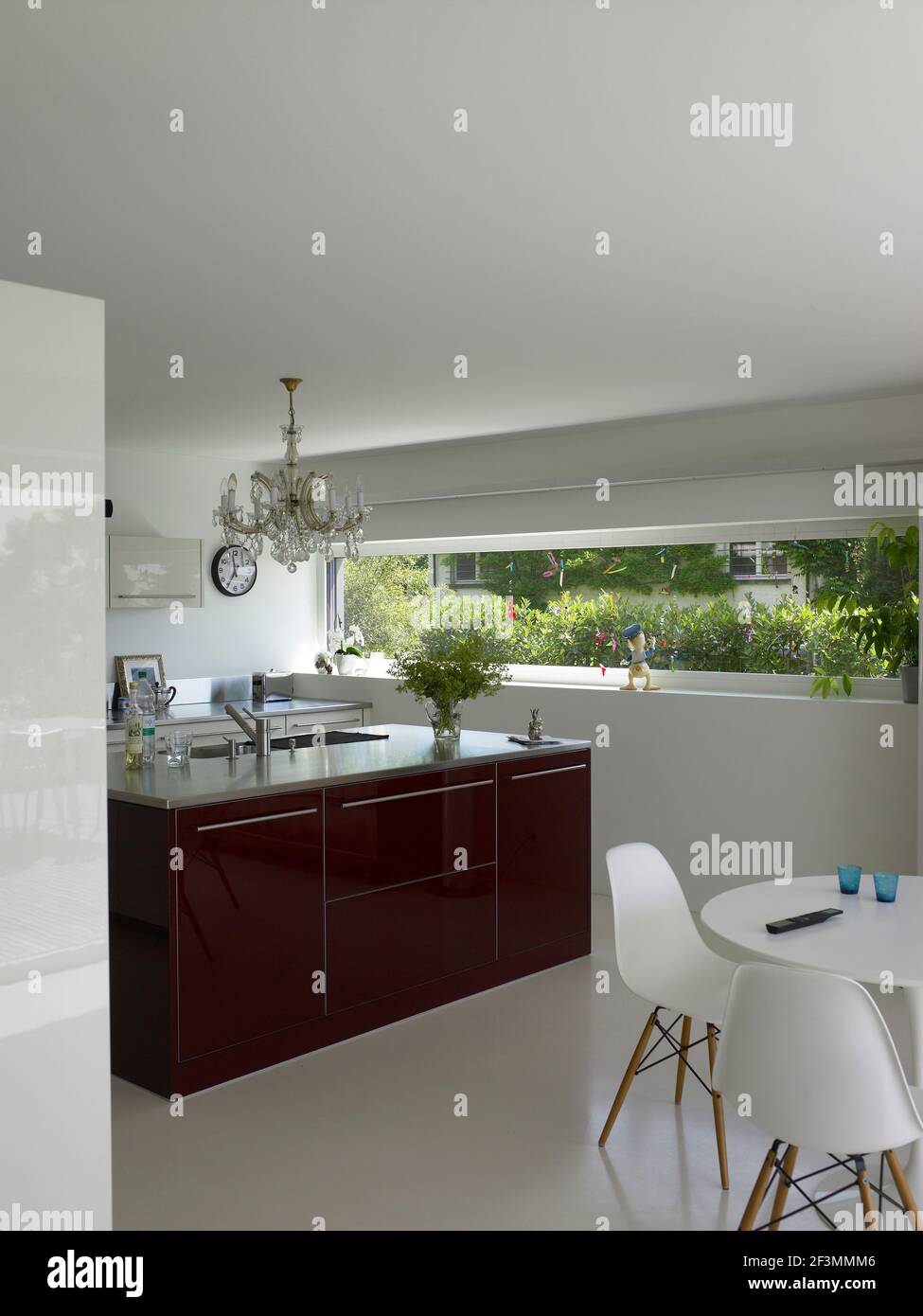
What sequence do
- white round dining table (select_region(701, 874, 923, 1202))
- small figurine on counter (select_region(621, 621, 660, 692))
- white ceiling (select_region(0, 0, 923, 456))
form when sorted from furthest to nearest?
small figurine on counter (select_region(621, 621, 660, 692))
white round dining table (select_region(701, 874, 923, 1202))
white ceiling (select_region(0, 0, 923, 456))

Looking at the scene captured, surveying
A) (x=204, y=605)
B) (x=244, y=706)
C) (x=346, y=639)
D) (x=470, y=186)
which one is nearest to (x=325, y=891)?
(x=470, y=186)

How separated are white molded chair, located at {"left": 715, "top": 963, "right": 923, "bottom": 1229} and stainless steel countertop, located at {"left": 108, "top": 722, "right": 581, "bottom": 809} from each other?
201 centimetres

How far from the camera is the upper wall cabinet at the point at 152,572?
6.79m

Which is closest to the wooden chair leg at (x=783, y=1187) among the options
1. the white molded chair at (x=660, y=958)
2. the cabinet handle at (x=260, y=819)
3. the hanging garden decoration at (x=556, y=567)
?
the white molded chair at (x=660, y=958)

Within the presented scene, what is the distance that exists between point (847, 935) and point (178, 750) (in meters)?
2.55

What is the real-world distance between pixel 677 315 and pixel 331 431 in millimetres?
2969

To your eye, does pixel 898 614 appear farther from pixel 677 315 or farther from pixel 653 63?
pixel 653 63

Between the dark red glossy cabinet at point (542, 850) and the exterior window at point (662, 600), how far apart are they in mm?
1489

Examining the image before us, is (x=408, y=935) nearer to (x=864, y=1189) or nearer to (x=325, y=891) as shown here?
(x=325, y=891)

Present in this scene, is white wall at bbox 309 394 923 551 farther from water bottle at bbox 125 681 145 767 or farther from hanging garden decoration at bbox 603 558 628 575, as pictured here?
water bottle at bbox 125 681 145 767

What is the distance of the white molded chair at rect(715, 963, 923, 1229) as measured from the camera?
2328 millimetres

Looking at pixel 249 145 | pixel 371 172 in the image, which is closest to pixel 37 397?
pixel 249 145

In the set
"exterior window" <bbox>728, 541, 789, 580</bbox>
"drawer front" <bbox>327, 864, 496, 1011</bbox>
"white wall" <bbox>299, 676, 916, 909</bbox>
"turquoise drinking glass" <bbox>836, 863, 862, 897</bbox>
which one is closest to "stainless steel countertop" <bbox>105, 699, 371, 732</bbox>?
"white wall" <bbox>299, 676, 916, 909</bbox>

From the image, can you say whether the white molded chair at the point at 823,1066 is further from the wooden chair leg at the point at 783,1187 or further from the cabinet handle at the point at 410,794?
the cabinet handle at the point at 410,794
